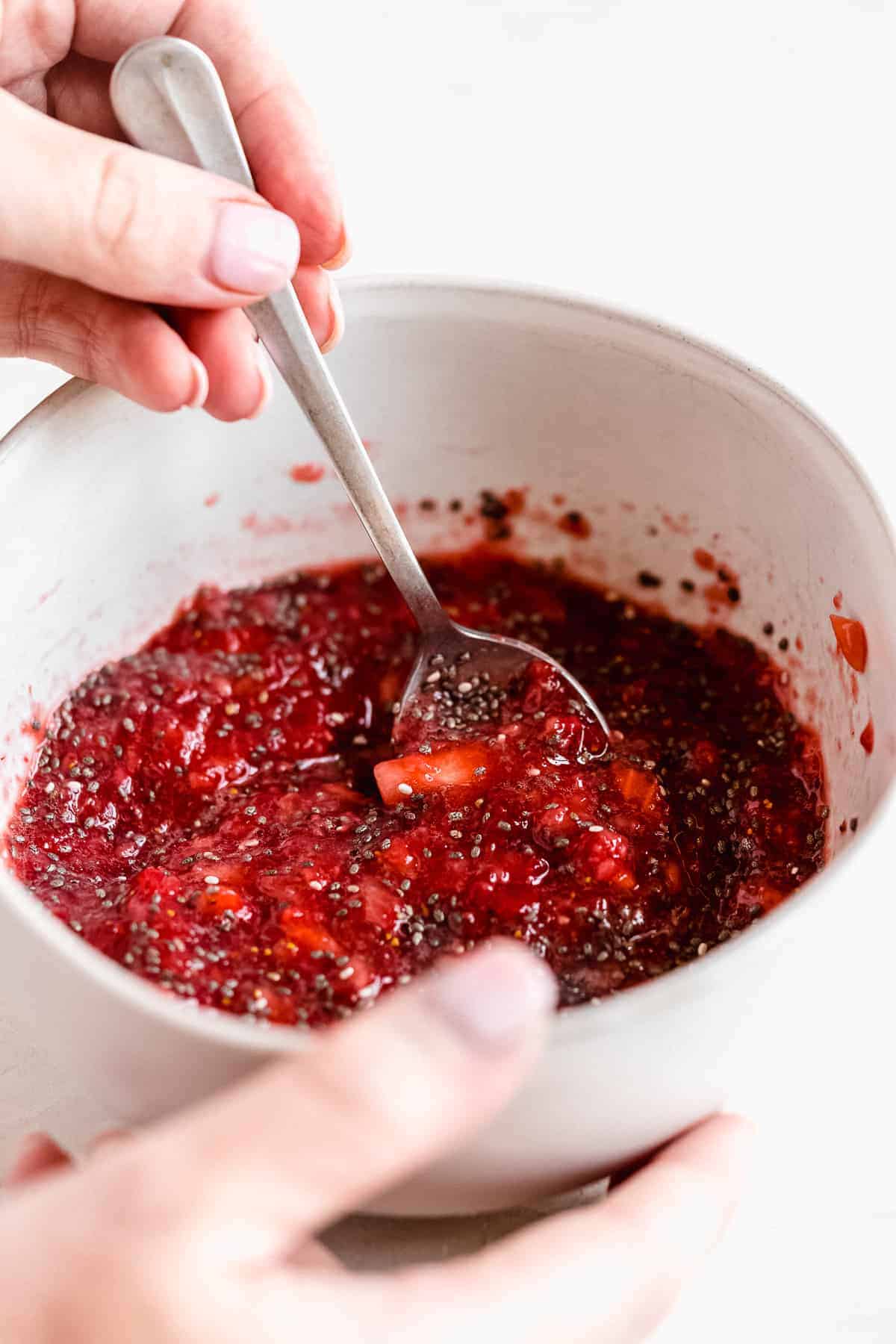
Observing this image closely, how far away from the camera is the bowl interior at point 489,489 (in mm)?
1632

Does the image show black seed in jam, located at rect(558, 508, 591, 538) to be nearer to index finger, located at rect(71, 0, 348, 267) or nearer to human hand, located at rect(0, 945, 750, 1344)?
index finger, located at rect(71, 0, 348, 267)

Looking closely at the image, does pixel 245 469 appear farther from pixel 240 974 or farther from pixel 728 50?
pixel 728 50

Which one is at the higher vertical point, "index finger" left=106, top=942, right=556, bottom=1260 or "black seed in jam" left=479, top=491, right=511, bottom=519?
"index finger" left=106, top=942, right=556, bottom=1260

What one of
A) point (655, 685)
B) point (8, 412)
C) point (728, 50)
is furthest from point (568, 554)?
point (728, 50)

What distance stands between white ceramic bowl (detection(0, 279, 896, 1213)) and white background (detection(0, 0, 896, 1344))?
19.0 inches

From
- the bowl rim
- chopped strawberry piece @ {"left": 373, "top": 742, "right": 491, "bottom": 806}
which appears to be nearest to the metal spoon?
chopped strawberry piece @ {"left": 373, "top": 742, "right": 491, "bottom": 806}

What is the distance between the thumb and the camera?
1250mm

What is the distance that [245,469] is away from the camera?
1.93 m

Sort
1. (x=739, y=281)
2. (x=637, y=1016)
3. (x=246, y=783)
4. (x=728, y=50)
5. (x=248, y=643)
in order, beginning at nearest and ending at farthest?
(x=637, y=1016) < (x=246, y=783) < (x=248, y=643) < (x=739, y=281) < (x=728, y=50)

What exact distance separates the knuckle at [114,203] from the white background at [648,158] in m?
1.03

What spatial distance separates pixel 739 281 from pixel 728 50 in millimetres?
608

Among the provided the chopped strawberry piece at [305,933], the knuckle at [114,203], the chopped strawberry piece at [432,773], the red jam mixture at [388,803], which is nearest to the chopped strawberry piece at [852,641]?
the red jam mixture at [388,803]

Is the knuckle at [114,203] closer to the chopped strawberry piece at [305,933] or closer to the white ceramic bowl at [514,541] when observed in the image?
the white ceramic bowl at [514,541]

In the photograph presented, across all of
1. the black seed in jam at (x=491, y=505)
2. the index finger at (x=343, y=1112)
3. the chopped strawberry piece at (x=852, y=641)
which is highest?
the index finger at (x=343, y=1112)
